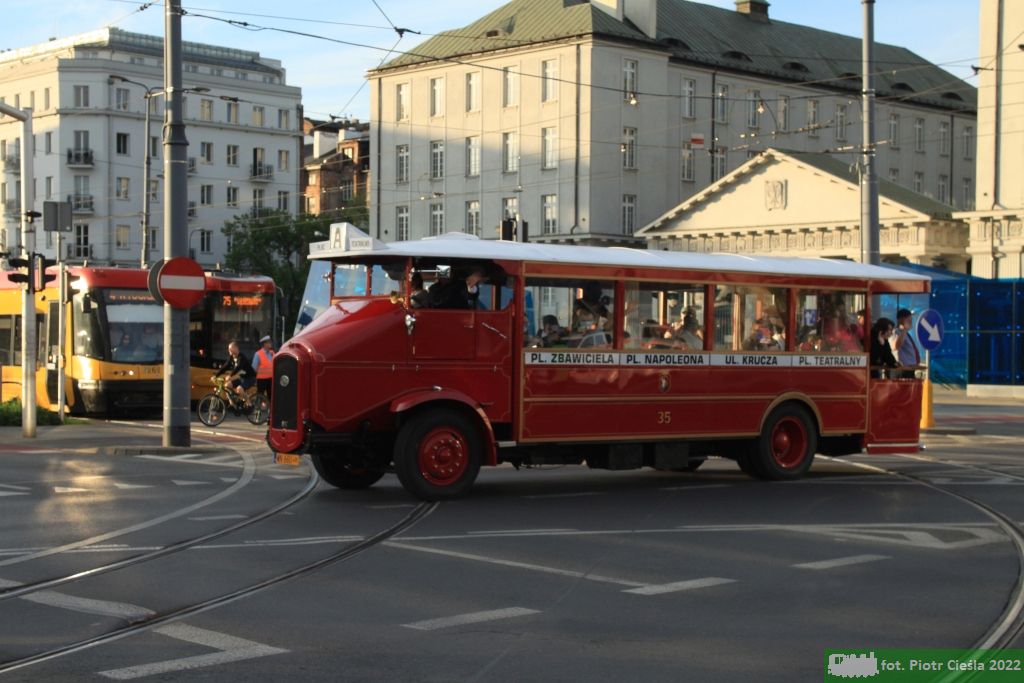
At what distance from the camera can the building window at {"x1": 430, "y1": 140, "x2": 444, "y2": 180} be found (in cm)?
7538

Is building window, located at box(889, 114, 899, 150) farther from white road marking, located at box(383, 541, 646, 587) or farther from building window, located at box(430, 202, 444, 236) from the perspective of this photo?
white road marking, located at box(383, 541, 646, 587)

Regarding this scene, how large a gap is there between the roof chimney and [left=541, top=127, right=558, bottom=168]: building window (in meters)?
17.8

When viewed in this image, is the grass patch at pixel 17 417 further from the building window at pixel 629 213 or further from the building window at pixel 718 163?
the building window at pixel 718 163

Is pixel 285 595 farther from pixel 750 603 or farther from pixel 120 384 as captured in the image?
pixel 120 384

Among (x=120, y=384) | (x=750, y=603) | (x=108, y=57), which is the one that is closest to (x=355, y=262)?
(x=750, y=603)

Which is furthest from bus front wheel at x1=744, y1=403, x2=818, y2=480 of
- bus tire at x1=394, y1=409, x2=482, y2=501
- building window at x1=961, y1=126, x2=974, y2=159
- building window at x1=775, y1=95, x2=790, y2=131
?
building window at x1=961, y1=126, x2=974, y2=159

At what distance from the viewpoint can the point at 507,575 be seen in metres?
10.2

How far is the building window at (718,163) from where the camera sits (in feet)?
242

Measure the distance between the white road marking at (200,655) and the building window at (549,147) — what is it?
61.9 metres

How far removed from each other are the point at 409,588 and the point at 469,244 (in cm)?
623

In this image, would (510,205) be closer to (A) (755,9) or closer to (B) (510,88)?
(B) (510,88)

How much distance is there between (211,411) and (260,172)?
74.5 m

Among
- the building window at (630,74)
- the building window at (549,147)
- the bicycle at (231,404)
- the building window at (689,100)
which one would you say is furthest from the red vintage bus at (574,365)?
the building window at (689,100)

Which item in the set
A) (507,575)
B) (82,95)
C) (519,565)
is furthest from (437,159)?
(507,575)
